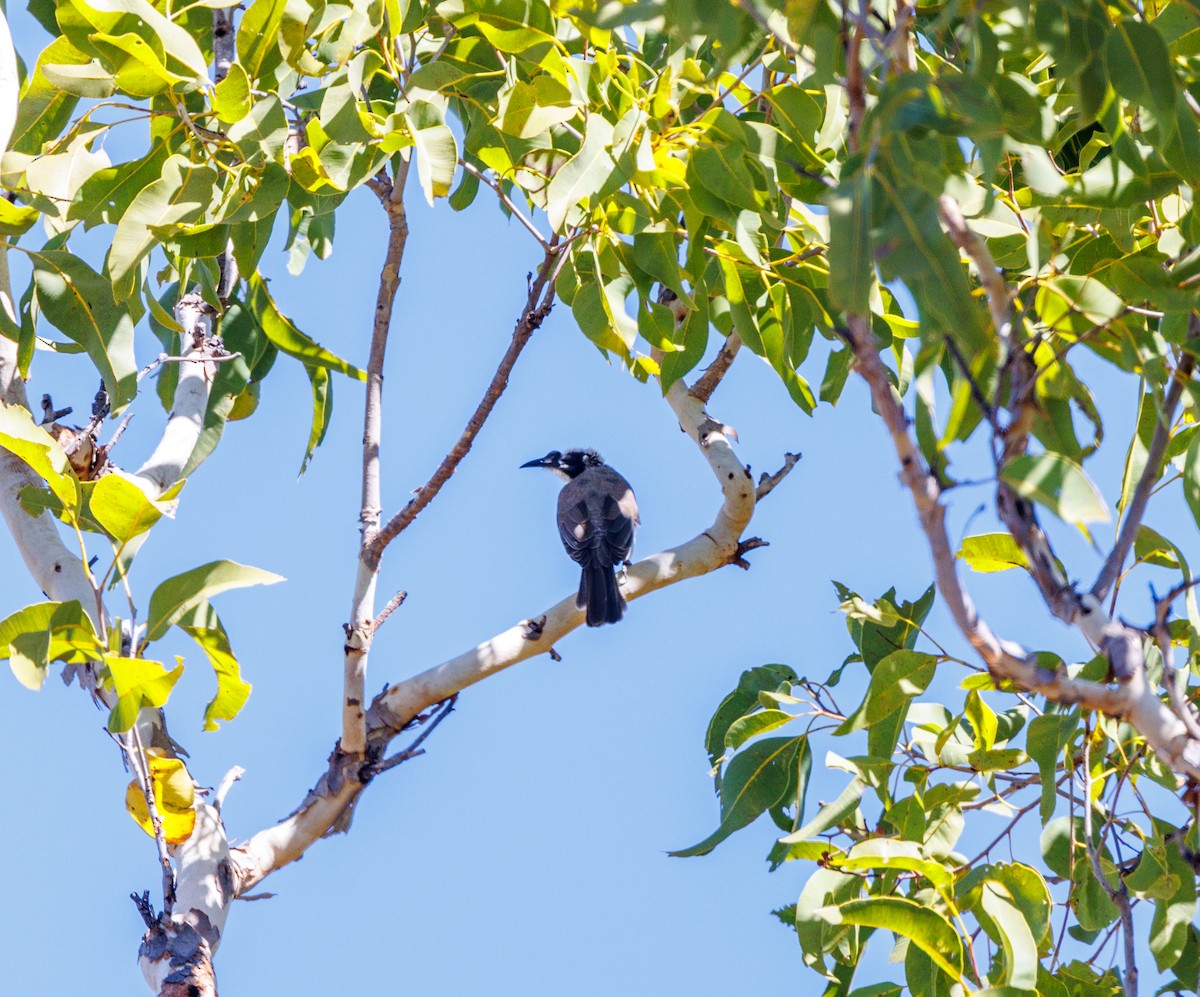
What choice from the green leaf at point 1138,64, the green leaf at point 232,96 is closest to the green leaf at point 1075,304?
the green leaf at point 1138,64

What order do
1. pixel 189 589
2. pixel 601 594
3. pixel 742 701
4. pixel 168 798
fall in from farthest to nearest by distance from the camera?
pixel 601 594
pixel 742 701
pixel 168 798
pixel 189 589

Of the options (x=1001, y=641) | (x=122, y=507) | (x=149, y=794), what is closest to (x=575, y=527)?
(x=149, y=794)

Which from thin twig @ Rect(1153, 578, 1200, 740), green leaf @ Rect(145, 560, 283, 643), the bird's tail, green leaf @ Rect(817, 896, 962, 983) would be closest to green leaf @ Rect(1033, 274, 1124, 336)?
thin twig @ Rect(1153, 578, 1200, 740)

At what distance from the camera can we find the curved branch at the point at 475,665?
3664 millimetres

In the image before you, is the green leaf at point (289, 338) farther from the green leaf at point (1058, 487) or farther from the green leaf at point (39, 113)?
the green leaf at point (1058, 487)

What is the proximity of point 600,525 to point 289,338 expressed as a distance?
3671 mm

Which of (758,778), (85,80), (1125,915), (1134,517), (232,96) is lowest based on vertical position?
(1125,915)

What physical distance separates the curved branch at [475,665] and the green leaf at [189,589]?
137 centimetres

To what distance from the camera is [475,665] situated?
3826 millimetres

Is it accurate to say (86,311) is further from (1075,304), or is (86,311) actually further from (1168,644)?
(1168,644)

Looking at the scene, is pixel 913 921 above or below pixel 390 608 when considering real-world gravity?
below

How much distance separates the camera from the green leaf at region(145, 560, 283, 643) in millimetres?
2244

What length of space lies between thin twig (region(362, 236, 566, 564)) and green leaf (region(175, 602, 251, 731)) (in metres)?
1.11

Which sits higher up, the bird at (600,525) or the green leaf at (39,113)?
the bird at (600,525)
